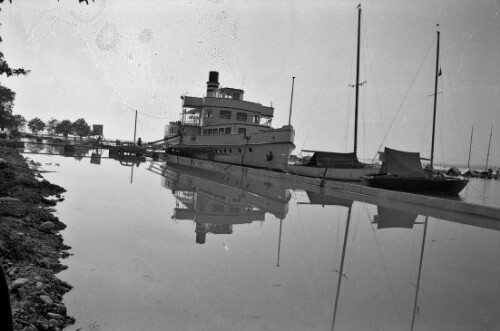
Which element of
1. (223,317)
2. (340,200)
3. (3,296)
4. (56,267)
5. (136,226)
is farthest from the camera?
(340,200)

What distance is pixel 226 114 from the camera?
Answer: 115ft

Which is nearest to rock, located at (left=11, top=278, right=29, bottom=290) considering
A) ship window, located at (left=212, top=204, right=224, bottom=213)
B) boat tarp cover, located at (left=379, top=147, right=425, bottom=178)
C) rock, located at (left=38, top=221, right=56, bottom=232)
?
rock, located at (left=38, top=221, right=56, bottom=232)

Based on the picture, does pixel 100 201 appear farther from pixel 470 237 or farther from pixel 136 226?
pixel 470 237

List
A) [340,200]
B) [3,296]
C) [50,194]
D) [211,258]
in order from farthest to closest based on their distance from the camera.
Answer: [340,200]
[50,194]
[211,258]
[3,296]

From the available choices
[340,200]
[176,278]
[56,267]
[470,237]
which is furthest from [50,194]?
[470,237]

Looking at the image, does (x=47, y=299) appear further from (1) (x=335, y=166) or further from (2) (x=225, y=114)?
(2) (x=225, y=114)

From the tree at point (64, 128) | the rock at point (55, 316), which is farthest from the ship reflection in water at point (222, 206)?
the tree at point (64, 128)

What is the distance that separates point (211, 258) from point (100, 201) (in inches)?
298

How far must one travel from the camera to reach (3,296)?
1.57 meters

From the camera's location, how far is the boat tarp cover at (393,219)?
36.1ft

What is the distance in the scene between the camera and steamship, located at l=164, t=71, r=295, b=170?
28.4m

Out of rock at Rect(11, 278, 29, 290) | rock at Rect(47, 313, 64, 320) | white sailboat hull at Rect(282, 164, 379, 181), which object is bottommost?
A: rock at Rect(47, 313, 64, 320)

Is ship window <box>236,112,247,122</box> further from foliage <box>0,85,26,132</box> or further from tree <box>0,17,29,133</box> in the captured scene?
foliage <box>0,85,26,132</box>

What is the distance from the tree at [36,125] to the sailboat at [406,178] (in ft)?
473
